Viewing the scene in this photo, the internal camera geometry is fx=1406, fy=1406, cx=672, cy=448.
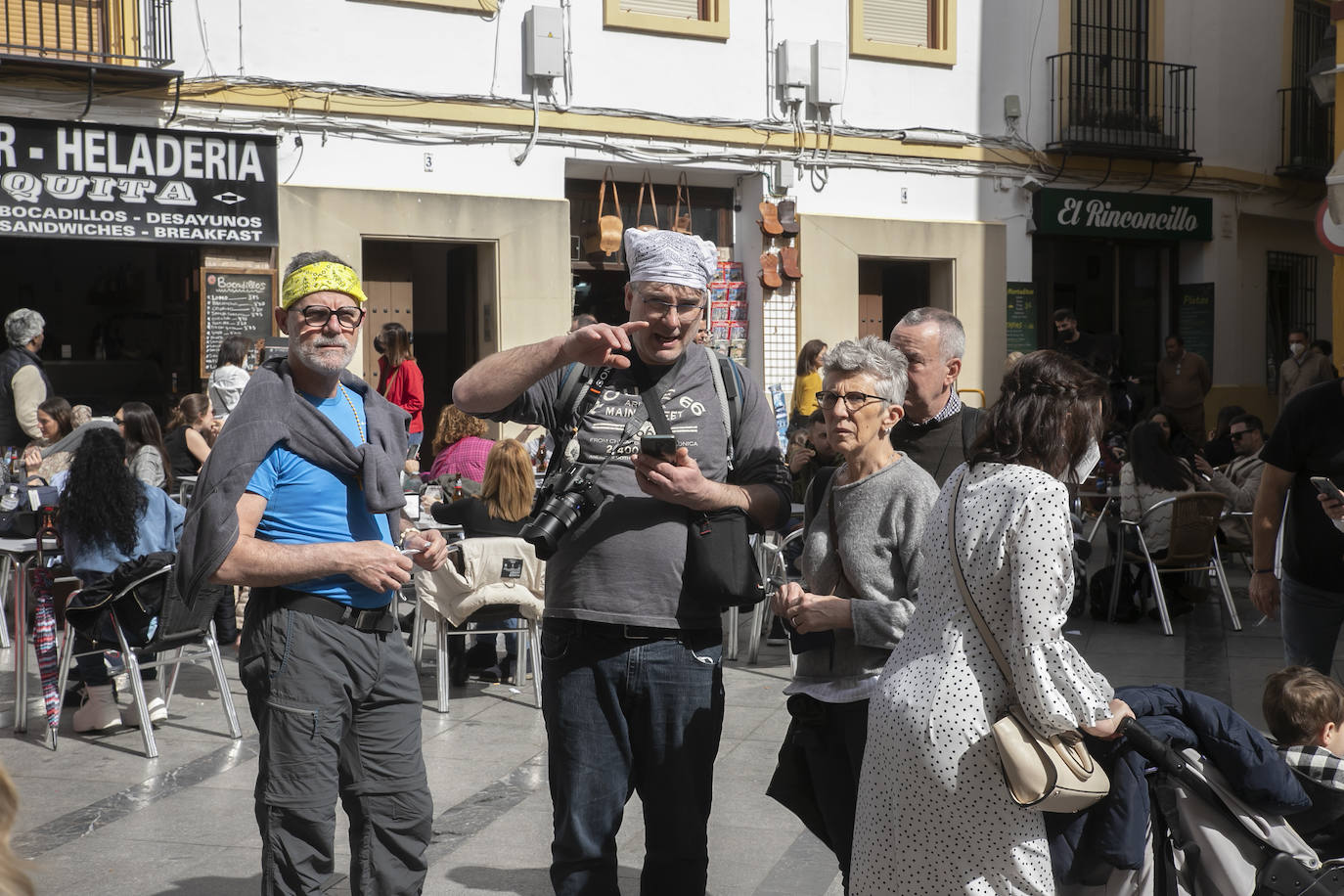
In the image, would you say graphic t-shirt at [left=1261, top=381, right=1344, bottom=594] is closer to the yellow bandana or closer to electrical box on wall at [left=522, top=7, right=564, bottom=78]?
the yellow bandana

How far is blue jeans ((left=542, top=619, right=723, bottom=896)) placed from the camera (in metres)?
3.47

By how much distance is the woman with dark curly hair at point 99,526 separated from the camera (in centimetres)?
681

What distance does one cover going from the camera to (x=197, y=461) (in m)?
9.53

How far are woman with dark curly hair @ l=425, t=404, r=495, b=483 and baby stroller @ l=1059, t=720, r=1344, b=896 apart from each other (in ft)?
20.9

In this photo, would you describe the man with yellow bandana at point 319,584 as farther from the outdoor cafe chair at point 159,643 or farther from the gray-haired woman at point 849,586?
the outdoor cafe chair at point 159,643

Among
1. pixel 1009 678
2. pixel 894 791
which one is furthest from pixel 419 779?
pixel 1009 678

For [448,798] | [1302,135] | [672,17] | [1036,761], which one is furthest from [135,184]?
[1302,135]

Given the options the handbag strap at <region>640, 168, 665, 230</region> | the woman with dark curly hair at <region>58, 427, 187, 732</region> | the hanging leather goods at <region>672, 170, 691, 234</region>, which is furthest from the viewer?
the hanging leather goods at <region>672, 170, 691, 234</region>

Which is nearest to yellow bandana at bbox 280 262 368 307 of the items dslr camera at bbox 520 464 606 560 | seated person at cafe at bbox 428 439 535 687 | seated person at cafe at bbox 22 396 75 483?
dslr camera at bbox 520 464 606 560

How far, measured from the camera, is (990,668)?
2918 mm

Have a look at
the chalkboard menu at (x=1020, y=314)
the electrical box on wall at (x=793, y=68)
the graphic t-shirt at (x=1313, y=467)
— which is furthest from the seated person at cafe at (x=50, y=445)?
the chalkboard menu at (x=1020, y=314)

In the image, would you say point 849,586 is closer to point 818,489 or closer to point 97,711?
point 818,489

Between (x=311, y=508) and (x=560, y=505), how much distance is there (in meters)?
0.67

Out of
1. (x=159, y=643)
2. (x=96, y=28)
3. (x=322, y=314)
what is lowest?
(x=159, y=643)
